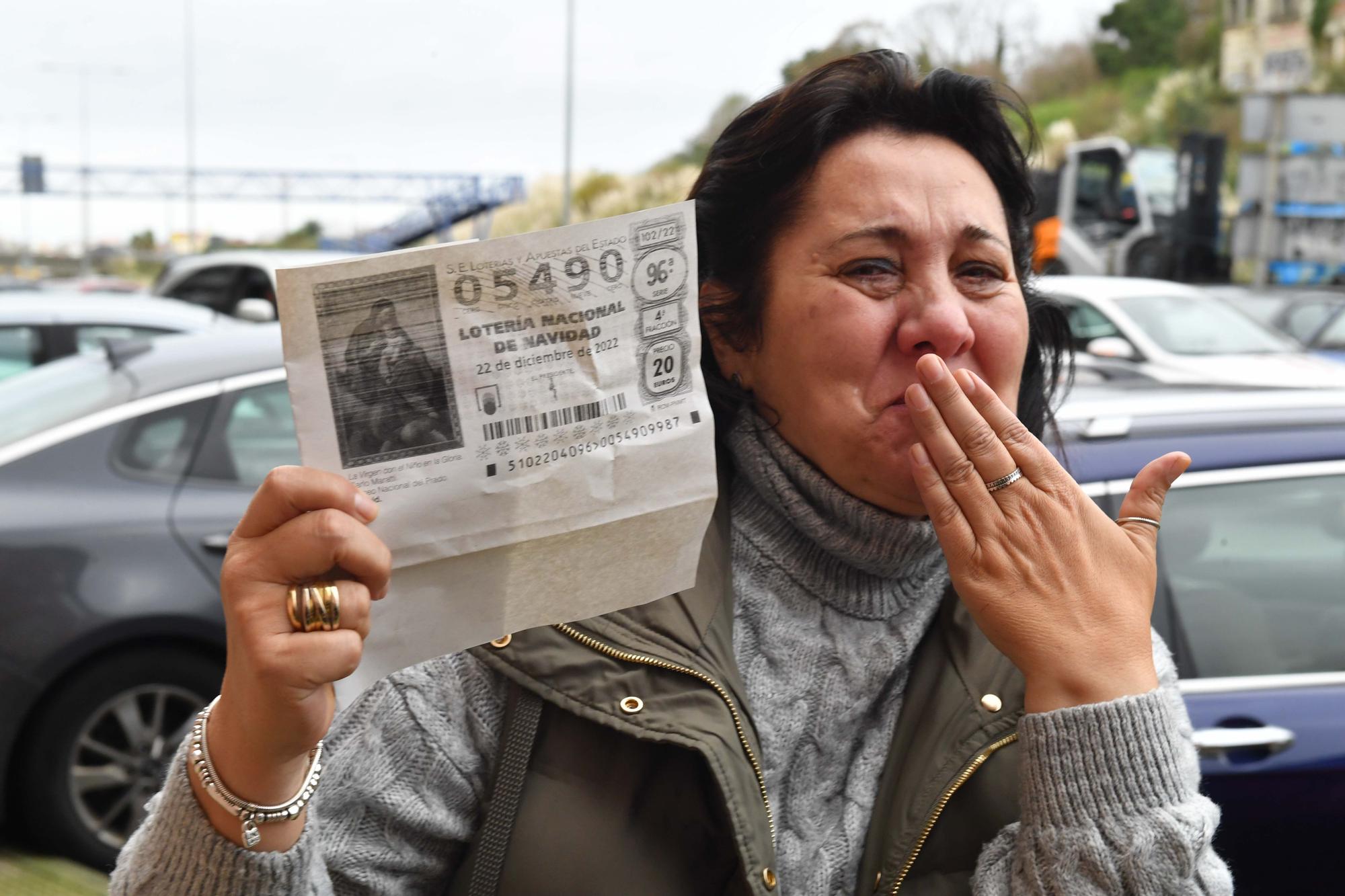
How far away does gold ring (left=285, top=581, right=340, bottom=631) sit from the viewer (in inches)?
47.5

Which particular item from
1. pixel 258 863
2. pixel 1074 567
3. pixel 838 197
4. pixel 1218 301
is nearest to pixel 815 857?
pixel 1074 567

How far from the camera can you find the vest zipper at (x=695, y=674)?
4.90 feet

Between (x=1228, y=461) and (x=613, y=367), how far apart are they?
2005 mm

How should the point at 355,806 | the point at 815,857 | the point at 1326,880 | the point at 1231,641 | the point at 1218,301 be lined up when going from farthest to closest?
1. the point at 1218,301
2. the point at 1231,641
3. the point at 1326,880
4. the point at 815,857
5. the point at 355,806

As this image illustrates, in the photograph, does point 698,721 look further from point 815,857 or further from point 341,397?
point 341,397

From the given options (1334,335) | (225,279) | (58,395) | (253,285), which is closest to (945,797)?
(58,395)

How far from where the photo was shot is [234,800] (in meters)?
1.28

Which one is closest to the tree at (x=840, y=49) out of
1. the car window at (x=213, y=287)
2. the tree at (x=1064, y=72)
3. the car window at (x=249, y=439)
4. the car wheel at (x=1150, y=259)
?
the car window at (x=249, y=439)

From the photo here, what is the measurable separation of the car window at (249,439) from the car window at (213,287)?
1006 centimetres

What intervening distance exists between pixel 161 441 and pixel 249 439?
0.28 meters

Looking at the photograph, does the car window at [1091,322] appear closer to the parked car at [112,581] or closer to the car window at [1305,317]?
the car window at [1305,317]

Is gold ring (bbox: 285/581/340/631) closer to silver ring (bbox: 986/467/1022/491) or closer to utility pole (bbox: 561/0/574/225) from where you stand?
silver ring (bbox: 986/467/1022/491)

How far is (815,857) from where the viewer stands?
1.66 meters

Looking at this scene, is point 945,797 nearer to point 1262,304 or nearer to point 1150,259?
point 1262,304
